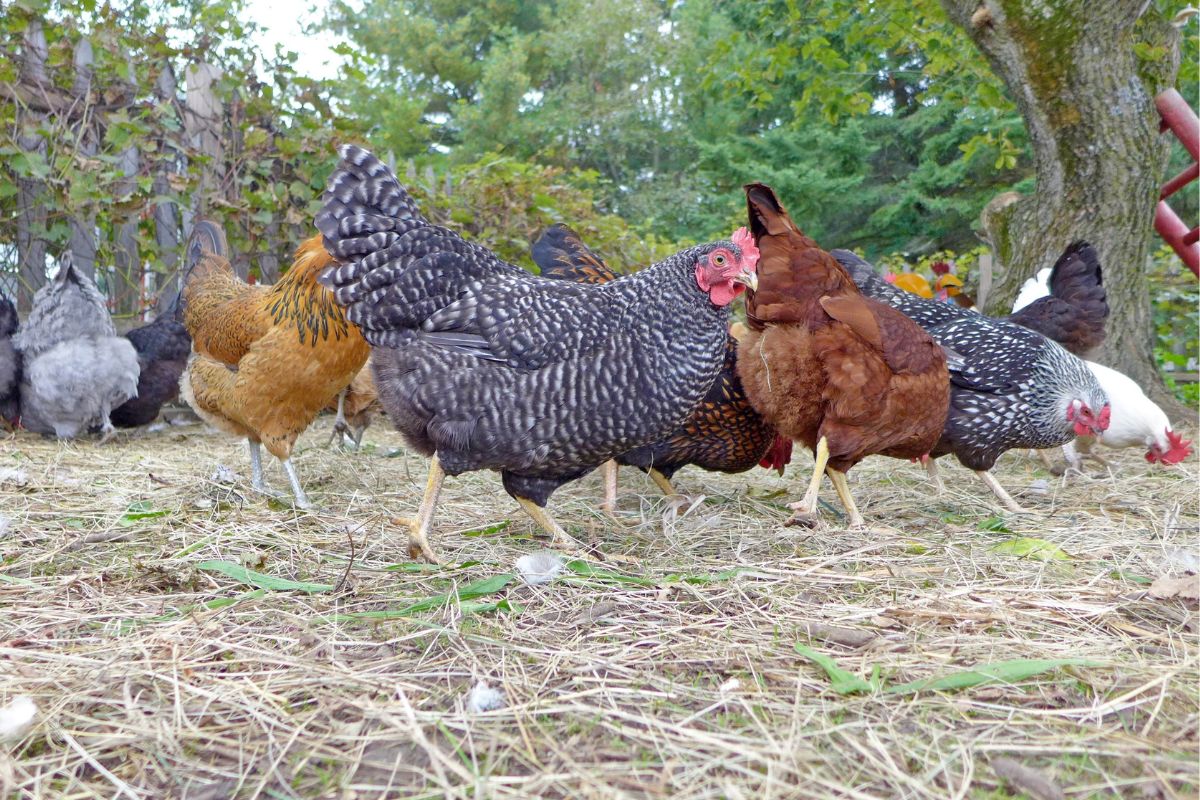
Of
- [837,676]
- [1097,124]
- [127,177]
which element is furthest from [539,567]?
[127,177]

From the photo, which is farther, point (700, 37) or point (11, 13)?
point (700, 37)

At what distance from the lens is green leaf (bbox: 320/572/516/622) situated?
2145 millimetres

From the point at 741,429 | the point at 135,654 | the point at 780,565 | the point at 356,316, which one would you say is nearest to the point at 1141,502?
the point at 741,429

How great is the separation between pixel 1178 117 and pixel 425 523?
555cm

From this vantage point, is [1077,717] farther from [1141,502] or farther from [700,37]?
[700,37]

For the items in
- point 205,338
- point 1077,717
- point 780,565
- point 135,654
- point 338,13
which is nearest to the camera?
point 1077,717

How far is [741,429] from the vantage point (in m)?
3.64

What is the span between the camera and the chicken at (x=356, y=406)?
5.14 m

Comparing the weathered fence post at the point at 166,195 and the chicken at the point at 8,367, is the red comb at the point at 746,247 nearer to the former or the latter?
the weathered fence post at the point at 166,195

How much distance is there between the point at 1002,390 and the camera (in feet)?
12.1

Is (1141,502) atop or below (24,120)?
below

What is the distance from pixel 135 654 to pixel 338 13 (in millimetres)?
23537

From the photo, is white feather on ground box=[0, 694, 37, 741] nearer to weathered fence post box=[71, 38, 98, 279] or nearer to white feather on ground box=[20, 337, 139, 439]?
white feather on ground box=[20, 337, 139, 439]

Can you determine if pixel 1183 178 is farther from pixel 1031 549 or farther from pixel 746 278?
pixel 746 278
